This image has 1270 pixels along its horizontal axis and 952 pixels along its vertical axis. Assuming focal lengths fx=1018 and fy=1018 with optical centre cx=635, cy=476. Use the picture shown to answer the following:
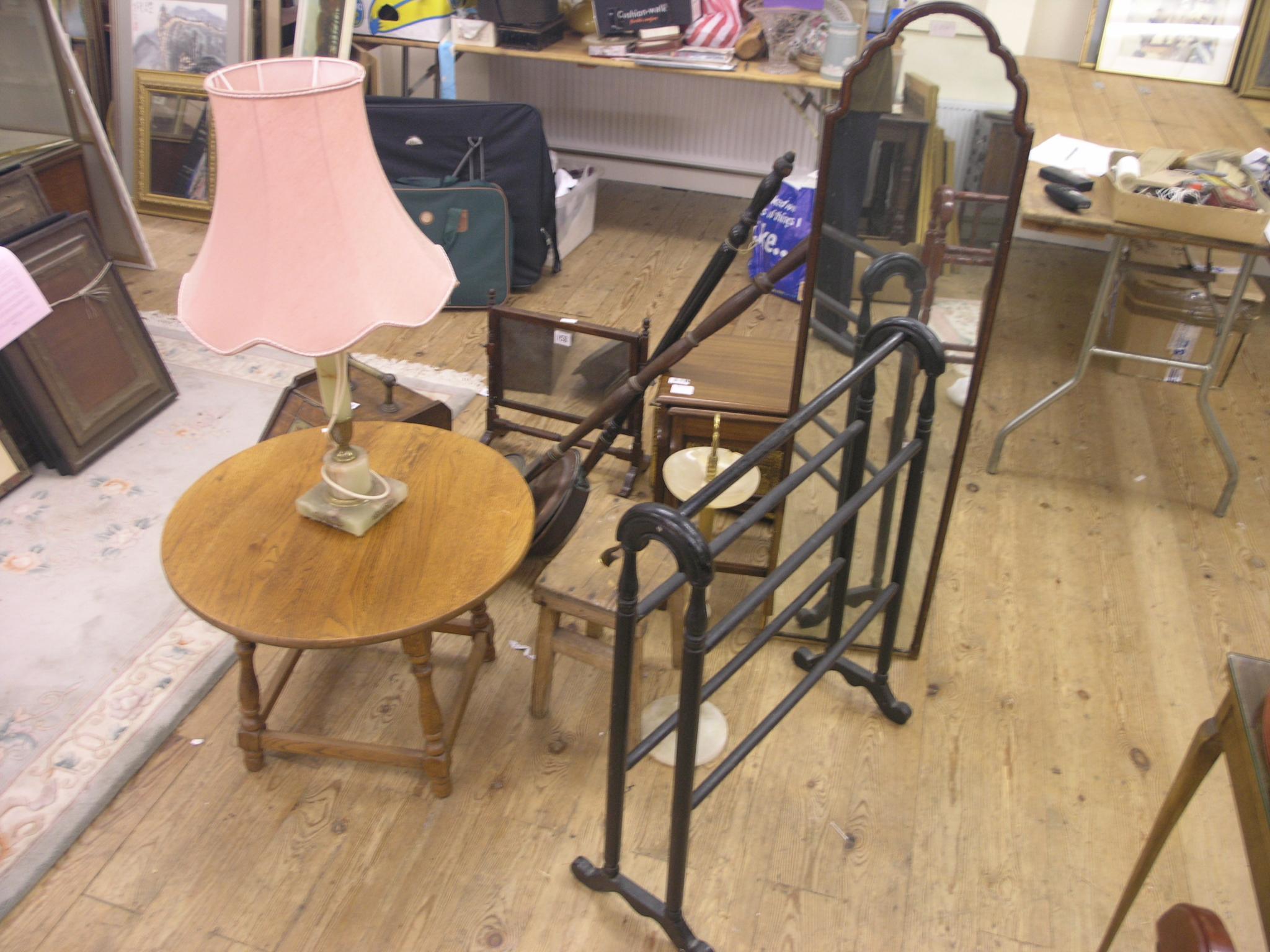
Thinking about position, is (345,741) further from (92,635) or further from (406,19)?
(406,19)

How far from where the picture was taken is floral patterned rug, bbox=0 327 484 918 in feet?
6.43

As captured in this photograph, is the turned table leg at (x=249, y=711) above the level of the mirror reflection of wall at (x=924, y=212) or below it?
below

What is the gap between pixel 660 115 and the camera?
15.1 ft

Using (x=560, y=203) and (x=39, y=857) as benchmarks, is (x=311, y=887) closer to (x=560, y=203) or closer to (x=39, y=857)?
(x=39, y=857)

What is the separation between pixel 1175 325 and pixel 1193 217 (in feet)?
2.58

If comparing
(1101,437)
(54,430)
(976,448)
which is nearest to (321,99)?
(54,430)

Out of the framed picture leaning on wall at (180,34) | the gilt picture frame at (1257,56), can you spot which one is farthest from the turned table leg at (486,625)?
the gilt picture frame at (1257,56)

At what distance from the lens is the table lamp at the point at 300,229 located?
1.42 metres

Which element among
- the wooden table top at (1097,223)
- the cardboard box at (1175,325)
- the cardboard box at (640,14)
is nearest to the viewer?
the wooden table top at (1097,223)

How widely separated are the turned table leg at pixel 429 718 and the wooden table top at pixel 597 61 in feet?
8.57

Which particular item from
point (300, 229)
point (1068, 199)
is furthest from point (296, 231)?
point (1068, 199)

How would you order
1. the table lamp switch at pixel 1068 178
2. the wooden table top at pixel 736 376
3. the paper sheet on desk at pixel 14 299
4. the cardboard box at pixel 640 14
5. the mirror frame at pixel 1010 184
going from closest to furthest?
the mirror frame at pixel 1010 184 < the paper sheet on desk at pixel 14 299 < the wooden table top at pixel 736 376 < the table lamp switch at pixel 1068 178 < the cardboard box at pixel 640 14

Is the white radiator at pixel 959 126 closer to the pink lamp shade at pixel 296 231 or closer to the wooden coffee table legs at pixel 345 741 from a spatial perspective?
the pink lamp shade at pixel 296 231

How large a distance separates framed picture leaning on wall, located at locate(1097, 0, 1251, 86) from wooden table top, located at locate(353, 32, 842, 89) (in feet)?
3.47
